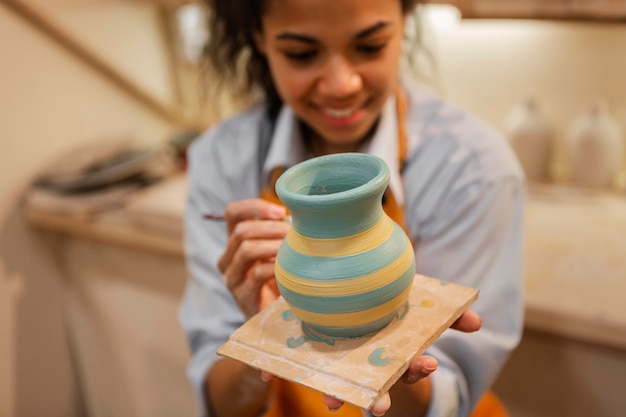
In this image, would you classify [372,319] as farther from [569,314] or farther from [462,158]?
[569,314]

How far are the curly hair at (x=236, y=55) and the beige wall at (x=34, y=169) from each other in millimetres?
629

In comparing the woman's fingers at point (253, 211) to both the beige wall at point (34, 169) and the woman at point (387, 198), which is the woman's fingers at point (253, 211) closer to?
the woman at point (387, 198)

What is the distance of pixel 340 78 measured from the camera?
0.85 meters

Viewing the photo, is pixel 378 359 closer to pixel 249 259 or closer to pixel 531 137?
pixel 249 259

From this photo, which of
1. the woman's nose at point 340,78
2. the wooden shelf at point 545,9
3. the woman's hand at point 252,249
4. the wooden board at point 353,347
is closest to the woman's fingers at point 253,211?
the woman's hand at point 252,249

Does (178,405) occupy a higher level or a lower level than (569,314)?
lower

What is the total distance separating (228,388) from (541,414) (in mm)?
706

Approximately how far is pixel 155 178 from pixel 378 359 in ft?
4.49

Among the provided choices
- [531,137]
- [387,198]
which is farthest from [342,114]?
[531,137]

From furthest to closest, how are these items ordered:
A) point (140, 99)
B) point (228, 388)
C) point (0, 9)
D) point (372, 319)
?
point (140, 99), point (0, 9), point (228, 388), point (372, 319)

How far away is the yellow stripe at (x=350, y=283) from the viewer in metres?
0.53

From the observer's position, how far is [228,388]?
Result: 35.9 inches

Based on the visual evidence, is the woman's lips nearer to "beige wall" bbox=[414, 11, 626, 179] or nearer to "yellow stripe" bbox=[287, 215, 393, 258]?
"yellow stripe" bbox=[287, 215, 393, 258]

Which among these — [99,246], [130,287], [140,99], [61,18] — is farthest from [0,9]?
[130,287]
